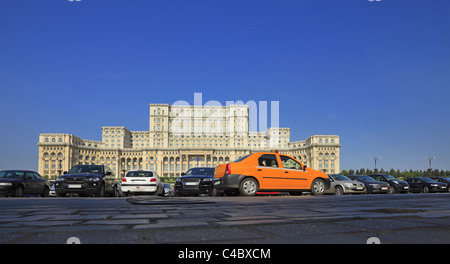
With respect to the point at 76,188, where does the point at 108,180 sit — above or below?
above

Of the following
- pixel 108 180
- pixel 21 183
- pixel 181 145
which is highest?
pixel 181 145

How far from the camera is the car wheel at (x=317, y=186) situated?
14.2 meters

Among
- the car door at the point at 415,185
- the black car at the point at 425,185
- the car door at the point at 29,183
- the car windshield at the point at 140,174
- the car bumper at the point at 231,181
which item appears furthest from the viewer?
the car door at the point at 415,185

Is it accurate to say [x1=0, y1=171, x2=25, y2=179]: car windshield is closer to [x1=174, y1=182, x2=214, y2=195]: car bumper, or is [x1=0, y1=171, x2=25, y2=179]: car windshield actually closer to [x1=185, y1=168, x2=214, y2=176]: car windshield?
[x1=174, y1=182, x2=214, y2=195]: car bumper

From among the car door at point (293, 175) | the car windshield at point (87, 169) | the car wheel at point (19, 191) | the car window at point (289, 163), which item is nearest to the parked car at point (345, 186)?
the car door at point (293, 175)

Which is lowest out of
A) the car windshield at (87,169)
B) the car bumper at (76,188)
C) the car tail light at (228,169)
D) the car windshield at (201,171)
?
the car bumper at (76,188)

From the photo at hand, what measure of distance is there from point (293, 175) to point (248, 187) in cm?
193

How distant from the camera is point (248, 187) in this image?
1306cm

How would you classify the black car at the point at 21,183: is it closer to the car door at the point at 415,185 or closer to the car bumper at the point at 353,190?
the car bumper at the point at 353,190

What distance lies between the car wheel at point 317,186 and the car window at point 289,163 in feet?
2.91

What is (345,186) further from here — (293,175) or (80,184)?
(80,184)

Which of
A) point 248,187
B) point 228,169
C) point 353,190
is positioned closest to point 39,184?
point 228,169
